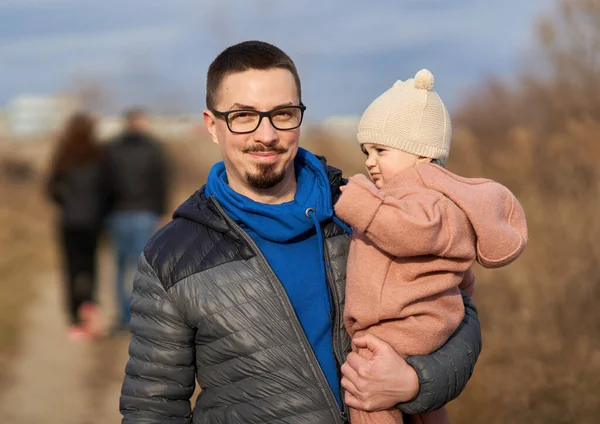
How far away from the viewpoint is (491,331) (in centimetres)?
575

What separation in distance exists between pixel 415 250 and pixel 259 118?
631mm

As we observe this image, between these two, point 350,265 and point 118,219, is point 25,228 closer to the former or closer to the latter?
point 118,219

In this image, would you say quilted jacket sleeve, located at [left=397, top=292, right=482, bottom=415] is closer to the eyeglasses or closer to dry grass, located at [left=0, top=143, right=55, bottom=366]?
the eyeglasses

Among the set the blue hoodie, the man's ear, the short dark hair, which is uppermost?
the short dark hair

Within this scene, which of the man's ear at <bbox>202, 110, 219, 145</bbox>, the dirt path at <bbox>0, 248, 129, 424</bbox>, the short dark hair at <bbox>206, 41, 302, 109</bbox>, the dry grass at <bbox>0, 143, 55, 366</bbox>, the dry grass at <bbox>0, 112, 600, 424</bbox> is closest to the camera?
the short dark hair at <bbox>206, 41, 302, 109</bbox>

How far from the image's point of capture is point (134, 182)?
26.7 feet

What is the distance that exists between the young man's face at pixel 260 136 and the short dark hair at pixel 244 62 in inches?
0.9

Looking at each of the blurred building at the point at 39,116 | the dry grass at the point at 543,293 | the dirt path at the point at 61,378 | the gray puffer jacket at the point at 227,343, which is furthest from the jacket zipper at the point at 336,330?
the blurred building at the point at 39,116

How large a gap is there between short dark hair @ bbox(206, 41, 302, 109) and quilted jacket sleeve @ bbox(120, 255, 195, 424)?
60 centimetres

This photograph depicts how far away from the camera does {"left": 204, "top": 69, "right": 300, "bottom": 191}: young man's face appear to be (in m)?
2.66

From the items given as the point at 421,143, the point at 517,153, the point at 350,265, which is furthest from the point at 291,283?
the point at 517,153

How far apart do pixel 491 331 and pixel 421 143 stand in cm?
329

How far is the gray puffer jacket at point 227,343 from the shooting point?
2545 mm

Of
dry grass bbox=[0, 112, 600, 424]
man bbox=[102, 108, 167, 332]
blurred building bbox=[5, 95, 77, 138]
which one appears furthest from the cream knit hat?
blurred building bbox=[5, 95, 77, 138]
